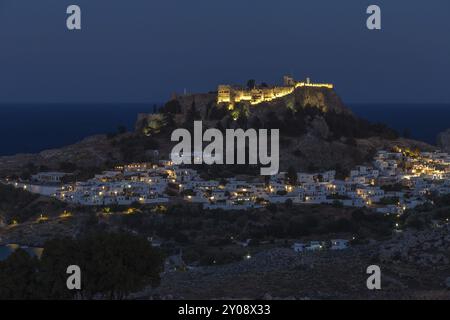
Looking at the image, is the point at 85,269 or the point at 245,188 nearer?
the point at 85,269

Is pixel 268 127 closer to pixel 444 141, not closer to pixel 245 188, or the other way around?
pixel 245 188

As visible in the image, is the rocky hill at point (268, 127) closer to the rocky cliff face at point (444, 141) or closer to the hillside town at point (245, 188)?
the hillside town at point (245, 188)

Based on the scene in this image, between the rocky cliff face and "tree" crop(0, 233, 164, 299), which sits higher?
the rocky cliff face

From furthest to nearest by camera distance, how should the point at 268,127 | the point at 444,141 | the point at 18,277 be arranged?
the point at 444,141
the point at 268,127
the point at 18,277

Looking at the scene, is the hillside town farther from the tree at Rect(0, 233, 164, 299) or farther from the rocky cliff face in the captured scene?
the tree at Rect(0, 233, 164, 299)

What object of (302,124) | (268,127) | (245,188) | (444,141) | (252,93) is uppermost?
(252,93)

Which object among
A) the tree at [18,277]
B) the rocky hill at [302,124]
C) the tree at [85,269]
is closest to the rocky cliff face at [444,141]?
the rocky hill at [302,124]

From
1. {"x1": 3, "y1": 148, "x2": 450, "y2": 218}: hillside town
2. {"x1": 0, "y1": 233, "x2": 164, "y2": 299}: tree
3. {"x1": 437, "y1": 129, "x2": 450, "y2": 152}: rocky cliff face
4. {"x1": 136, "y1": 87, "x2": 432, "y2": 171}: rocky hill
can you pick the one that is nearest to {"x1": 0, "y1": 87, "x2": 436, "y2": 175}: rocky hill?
{"x1": 136, "y1": 87, "x2": 432, "y2": 171}: rocky hill

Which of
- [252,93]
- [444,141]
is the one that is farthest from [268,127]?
[444,141]
